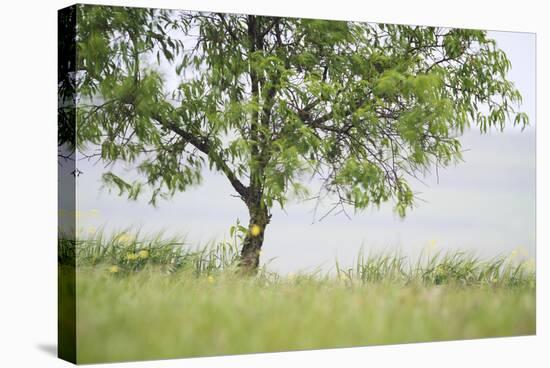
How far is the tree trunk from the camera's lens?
9086 mm

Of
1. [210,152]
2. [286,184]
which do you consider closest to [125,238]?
[210,152]

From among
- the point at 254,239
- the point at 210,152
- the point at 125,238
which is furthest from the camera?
the point at 254,239

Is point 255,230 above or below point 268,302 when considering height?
above

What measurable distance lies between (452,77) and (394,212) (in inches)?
52.3

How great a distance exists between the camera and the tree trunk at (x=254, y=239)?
909 cm

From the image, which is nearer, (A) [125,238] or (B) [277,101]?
(A) [125,238]

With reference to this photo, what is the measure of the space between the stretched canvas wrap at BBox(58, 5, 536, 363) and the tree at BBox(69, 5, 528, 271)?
0.05 ft

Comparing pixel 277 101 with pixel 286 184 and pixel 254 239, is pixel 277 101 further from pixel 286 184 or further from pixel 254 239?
pixel 254 239

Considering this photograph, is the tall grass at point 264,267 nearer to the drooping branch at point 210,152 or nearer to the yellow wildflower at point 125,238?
the yellow wildflower at point 125,238

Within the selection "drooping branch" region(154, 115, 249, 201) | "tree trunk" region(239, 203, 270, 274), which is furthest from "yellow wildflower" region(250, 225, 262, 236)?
"drooping branch" region(154, 115, 249, 201)

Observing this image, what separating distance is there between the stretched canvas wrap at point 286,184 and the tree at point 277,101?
0.05 feet

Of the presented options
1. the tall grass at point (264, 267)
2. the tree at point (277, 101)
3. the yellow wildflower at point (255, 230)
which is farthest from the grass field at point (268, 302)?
the tree at point (277, 101)

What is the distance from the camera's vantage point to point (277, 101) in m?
9.20

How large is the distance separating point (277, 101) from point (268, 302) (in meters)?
1.65
